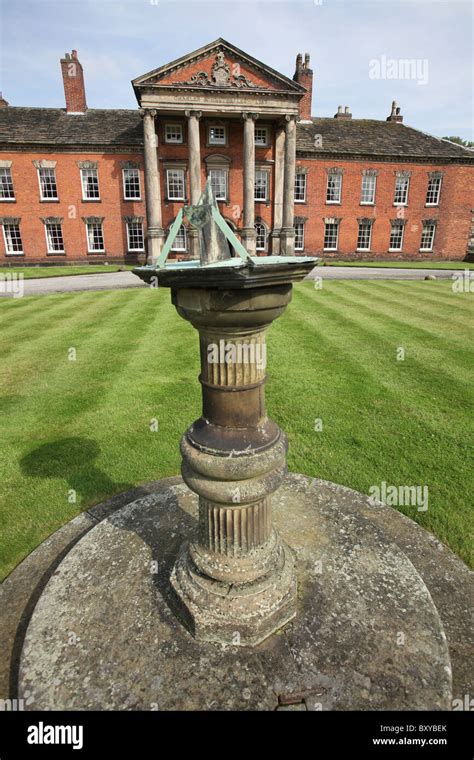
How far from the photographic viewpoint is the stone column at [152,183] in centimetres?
2436

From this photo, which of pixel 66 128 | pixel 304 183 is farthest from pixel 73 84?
pixel 304 183

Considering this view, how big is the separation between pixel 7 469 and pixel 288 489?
3.41m

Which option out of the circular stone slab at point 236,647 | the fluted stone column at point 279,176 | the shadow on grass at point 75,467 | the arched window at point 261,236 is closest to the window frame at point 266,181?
the fluted stone column at point 279,176

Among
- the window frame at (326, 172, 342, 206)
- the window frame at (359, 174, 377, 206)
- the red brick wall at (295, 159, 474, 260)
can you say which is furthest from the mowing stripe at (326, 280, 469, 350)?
the window frame at (359, 174, 377, 206)

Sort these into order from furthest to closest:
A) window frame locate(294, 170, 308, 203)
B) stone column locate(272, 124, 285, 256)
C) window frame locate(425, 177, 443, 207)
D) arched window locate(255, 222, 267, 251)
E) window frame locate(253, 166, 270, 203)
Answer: window frame locate(425, 177, 443, 207) < window frame locate(294, 170, 308, 203) < arched window locate(255, 222, 267, 251) < window frame locate(253, 166, 270, 203) < stone column locate(272, 124, 285, 256)

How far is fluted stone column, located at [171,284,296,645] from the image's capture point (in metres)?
2.35

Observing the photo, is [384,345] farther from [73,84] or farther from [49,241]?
[73,84]

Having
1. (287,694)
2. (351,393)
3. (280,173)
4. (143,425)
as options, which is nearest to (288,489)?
(287,694)

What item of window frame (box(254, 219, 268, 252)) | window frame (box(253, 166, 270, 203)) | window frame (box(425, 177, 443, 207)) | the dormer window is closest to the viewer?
the dormer window

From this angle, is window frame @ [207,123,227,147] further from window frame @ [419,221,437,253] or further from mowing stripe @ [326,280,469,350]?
mowing stripe @ [326,280,469,350]

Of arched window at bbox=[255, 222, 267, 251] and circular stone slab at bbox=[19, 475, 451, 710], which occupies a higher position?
arched window at bbox=[255, 222, 267, 251]

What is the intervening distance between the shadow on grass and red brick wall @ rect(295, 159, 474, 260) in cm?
2925

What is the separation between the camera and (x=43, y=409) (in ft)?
22.1
